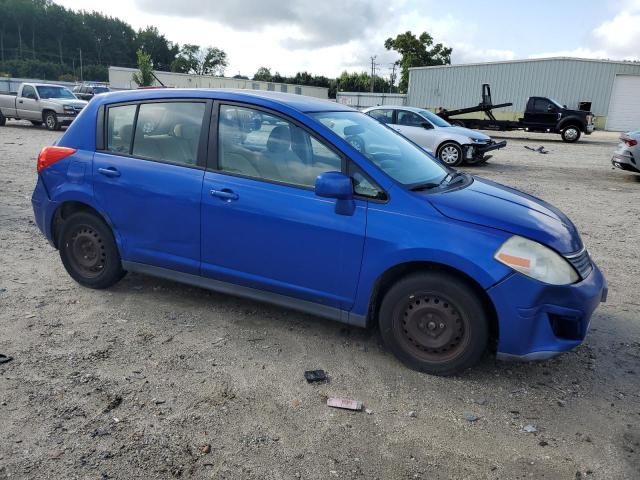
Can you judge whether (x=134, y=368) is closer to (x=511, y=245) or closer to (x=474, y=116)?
(x=511, y=245)

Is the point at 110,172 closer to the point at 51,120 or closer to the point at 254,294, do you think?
the point at 254,294

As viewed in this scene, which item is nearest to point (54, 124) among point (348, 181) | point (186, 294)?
point (186, 294)

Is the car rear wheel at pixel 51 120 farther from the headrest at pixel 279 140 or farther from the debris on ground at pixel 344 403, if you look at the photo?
the debris on ground at pixel 344 403

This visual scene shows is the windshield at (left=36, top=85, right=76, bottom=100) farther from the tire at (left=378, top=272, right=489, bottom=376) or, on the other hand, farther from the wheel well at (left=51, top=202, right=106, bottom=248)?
the tire at (left=378, top=272, right=489, bottom=376)

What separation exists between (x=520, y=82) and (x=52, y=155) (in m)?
41.0

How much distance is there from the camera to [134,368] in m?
3.37

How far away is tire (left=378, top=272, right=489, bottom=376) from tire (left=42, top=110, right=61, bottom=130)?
20.2 meters

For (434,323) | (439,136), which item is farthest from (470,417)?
(439,136)

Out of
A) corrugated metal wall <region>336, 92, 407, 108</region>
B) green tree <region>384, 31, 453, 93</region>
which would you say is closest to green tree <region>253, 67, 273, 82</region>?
green tree <region>384, 31, 453, 93</region>

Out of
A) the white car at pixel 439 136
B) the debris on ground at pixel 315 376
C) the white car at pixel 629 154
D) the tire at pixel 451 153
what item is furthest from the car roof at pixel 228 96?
the white car at pixel 629 154

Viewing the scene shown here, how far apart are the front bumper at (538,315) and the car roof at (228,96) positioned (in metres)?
1.94

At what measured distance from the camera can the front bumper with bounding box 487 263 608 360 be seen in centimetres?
302

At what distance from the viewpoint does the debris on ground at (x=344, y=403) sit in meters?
3.02

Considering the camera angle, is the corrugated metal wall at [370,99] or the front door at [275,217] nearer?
the front door at [275,217]
